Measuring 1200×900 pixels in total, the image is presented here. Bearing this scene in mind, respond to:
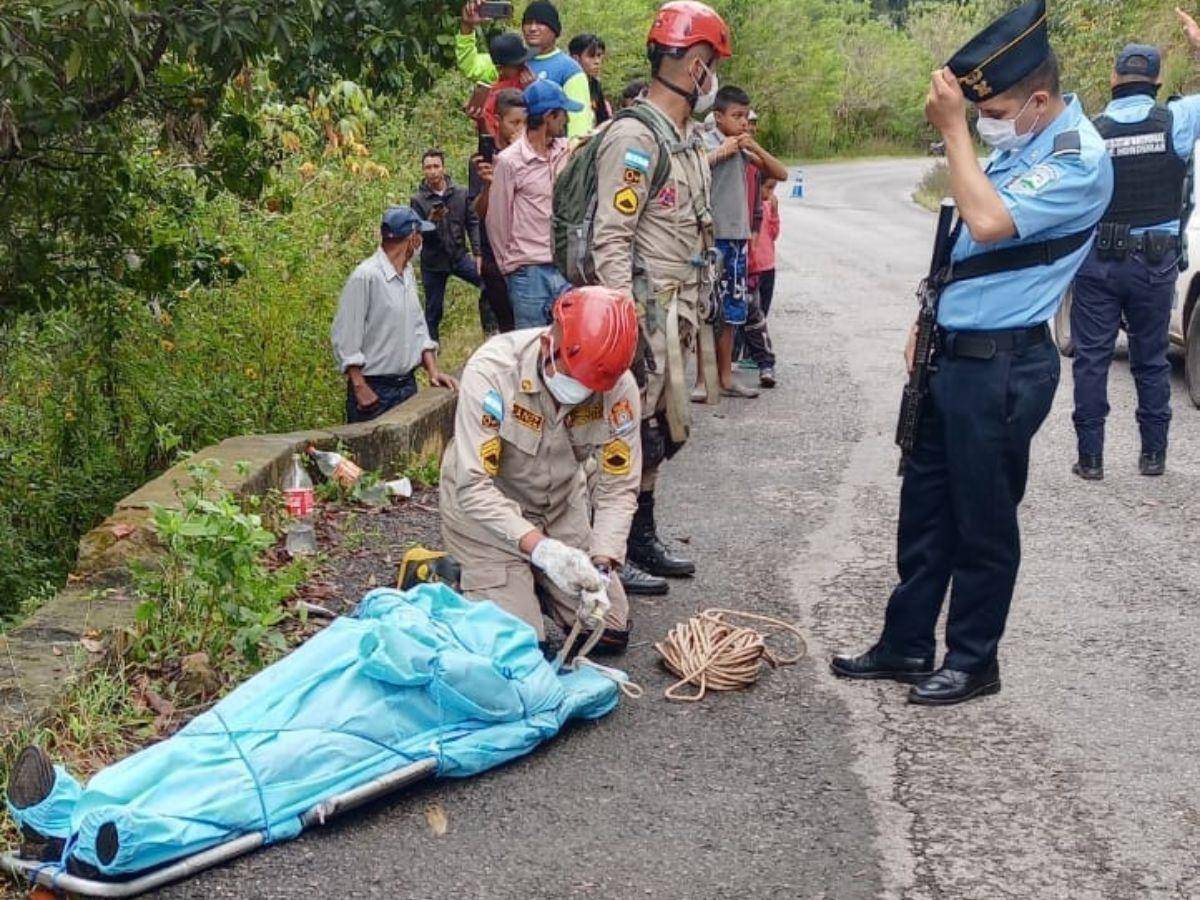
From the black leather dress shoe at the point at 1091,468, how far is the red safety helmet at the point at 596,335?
13.4 feet

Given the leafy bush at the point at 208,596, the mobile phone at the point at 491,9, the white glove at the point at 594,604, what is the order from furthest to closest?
the mobile phone at the point at 491,9 → the leafy bush at the point at 208,596 → the white glove at the point at 594,604

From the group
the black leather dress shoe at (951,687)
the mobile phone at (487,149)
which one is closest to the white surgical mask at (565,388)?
the black leather dress shoe at (951,687)

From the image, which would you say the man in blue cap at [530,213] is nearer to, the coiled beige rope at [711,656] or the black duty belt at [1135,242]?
the black duty belt at [1135,242]

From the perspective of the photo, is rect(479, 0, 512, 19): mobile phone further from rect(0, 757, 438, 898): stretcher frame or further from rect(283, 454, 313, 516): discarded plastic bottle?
rect(0, 757, 438, 898): stretcher frame

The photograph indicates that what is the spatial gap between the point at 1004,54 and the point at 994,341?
0.87 metres

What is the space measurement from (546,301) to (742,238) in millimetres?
1848

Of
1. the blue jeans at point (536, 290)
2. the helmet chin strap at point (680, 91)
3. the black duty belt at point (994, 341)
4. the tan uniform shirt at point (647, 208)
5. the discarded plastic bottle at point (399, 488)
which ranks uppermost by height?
the helmet chin strap at point (680, 91)

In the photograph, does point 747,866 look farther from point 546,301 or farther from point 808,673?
point 546,301

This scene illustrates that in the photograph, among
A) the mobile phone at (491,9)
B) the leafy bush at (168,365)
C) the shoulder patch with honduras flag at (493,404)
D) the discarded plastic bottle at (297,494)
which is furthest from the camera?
the leafy bush at (168,365)

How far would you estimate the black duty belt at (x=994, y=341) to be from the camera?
5.18 m

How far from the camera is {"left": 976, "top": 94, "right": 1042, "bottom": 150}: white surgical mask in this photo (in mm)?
5129

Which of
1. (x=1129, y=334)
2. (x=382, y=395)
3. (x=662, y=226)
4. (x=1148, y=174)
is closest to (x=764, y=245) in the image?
(x=1129, y=334)

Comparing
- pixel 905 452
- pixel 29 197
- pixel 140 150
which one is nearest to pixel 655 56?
pixel 905 452

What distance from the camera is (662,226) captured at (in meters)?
6.62
